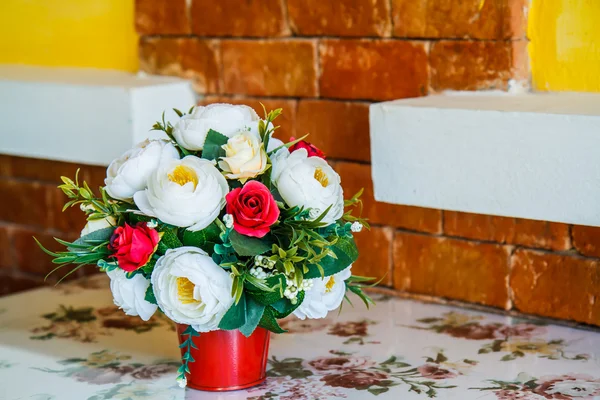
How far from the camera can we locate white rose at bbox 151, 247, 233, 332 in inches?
40.9

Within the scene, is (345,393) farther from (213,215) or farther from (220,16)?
(220,16)

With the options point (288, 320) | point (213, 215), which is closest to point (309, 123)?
point (288, 320)

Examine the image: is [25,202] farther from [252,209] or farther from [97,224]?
[252,209]

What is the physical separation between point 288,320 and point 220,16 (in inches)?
23.9

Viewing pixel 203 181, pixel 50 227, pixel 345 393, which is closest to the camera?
pixel 203 181

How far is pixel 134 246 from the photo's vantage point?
1036 millimetres

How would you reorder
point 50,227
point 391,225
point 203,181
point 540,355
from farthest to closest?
point 50,227, point 391,225, point 540,355, point 203,181

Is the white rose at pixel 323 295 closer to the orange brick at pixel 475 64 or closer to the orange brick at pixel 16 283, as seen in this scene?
the orange brick at pixel 475 64

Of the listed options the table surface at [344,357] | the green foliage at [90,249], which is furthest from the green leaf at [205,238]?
the table surface at [344,357]

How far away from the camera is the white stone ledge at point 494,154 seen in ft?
3.86

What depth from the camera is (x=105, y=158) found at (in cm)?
173

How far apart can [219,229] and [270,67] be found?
63cm

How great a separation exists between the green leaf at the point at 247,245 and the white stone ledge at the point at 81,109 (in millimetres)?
680

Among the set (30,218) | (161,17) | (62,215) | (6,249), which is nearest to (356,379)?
(161,17)
